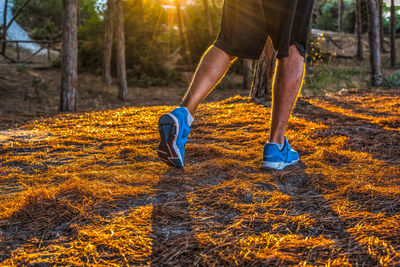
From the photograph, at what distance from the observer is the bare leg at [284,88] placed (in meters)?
2.23

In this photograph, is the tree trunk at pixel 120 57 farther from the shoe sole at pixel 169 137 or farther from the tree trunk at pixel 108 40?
the shoe sole at pixel 169 137

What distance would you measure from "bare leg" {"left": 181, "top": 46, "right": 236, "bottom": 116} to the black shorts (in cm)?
6

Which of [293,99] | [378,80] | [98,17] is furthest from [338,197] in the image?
[98,17]

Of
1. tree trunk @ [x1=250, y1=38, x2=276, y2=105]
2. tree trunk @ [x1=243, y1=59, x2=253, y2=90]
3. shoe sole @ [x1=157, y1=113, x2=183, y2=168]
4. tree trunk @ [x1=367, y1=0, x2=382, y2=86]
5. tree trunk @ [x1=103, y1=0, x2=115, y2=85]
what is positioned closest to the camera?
shoe sole @ [x1=157, y1=113, x2=183, y2=168]

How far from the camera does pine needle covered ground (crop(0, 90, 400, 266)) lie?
3.93ft

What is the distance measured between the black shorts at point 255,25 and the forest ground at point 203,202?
71cm

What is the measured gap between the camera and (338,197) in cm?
173

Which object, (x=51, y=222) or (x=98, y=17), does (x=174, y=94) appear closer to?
(x=98, y=17)

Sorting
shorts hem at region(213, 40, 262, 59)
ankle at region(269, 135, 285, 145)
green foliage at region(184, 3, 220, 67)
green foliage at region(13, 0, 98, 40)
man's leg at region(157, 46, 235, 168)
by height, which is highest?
green foliage at region(13, 0, 98, 40)

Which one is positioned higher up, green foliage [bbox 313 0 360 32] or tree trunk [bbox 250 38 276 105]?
green foliage [bbox 313 0 360 32]

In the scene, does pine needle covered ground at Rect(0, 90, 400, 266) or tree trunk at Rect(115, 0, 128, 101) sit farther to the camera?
tree trunk at Rect(115, 0, 128, 101)

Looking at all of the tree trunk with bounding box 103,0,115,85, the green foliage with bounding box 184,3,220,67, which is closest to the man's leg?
the tree trunk with bounding box 103,0,115,85

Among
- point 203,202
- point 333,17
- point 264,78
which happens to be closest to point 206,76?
point 203,202

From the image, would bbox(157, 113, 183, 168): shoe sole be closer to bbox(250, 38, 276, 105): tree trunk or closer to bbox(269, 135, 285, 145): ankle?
bbox(269, 135, 285, 145): ankle
